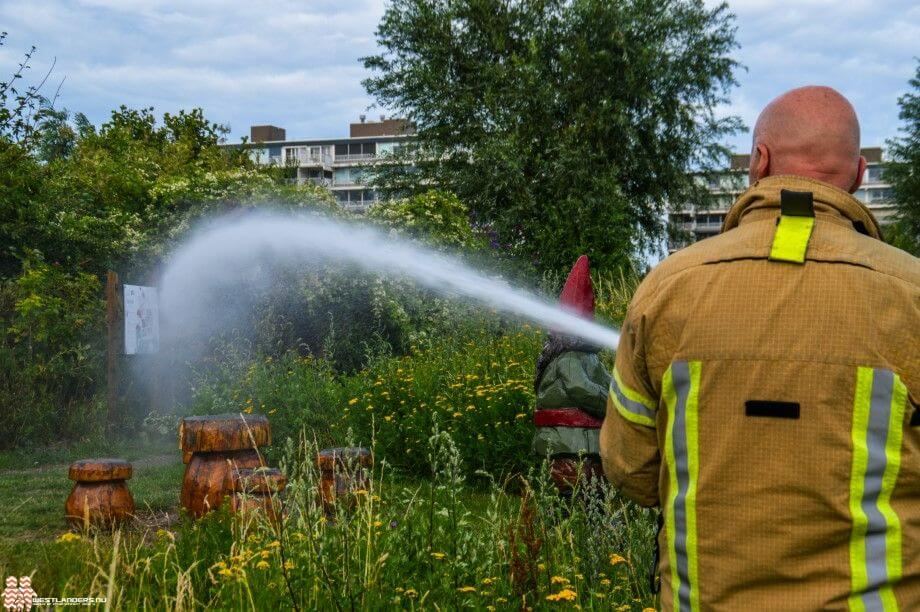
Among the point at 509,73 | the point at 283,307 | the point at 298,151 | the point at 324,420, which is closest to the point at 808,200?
the point at 324,420

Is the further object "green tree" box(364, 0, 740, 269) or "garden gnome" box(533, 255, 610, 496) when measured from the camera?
"green tree" box(364, 0, 740, 269)

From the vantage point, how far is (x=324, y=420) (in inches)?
397

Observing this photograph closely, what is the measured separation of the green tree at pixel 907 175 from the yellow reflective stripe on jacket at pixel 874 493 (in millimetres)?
34235

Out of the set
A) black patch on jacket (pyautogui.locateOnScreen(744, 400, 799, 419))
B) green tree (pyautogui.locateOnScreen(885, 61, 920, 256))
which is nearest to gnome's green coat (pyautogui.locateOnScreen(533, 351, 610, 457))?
black patch on jacket (pyautogui.locateOnScreen(744, 400, 799, 419))

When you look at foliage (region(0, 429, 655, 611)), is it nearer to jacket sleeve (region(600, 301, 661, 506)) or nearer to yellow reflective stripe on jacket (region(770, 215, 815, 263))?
jacket sleeve (region(600, 301, 661, 506))

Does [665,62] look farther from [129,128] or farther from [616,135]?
[129,128]

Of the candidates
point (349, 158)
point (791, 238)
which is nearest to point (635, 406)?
point (791, 238)

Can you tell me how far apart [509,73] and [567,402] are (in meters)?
23.1

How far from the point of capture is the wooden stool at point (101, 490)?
6.81m

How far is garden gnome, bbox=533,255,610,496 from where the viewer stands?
5512 mm

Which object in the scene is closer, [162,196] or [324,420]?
[324,420]

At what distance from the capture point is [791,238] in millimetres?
2029

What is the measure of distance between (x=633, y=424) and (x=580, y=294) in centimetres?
337

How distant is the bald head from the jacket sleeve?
0.51m
